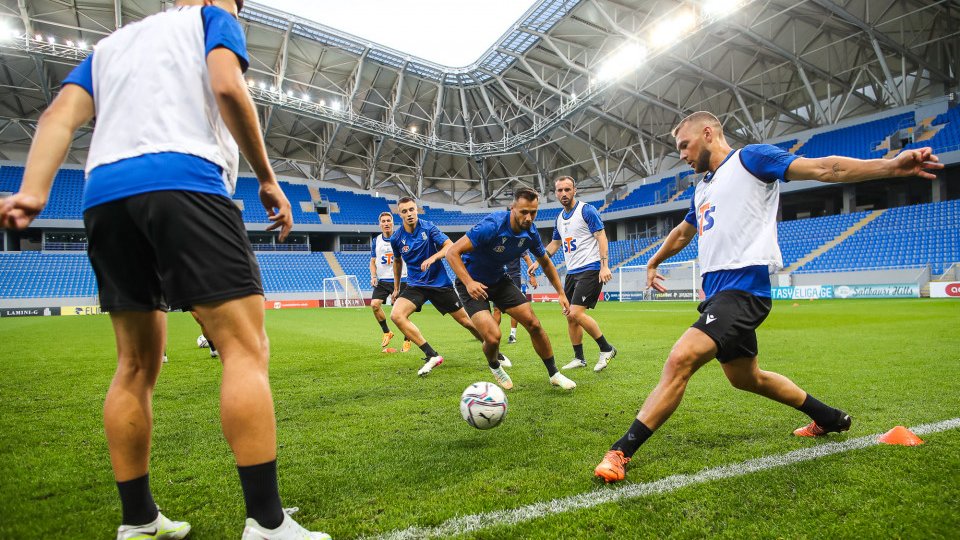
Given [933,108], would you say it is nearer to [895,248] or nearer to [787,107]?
[787,107]

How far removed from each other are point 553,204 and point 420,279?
1679 inches

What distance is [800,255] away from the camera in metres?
29.1

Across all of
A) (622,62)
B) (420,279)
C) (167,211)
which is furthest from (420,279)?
(622,62)

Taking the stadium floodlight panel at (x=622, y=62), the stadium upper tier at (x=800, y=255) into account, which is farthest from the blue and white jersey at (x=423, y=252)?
the stadium upper tier at (x=800, y=255)

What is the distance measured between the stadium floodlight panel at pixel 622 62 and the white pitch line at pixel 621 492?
26.1 m

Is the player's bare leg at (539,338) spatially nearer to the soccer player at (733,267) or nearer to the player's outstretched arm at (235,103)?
the soccer player at (733,267)

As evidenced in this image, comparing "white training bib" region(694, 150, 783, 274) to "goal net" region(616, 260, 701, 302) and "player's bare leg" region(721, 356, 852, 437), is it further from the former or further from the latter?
"goal net" region(616, 260, 701, 302)

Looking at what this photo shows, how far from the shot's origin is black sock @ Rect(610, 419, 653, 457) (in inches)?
111

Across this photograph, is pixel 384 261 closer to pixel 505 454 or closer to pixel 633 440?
pixel 505 454

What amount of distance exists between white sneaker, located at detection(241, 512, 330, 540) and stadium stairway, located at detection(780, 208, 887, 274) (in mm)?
31257

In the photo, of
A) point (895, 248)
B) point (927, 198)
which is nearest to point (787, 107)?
point (927, 198)

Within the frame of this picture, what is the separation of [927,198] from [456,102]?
32.1m

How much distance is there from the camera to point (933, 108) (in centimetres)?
2886

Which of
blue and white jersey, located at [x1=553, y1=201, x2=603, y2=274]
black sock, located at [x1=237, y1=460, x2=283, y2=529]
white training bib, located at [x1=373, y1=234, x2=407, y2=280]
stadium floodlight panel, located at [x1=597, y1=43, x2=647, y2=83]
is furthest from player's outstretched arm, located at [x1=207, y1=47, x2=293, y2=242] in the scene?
stadium floodlight panel, located at [x1=597, y1=43, x2=647, y2=83]
